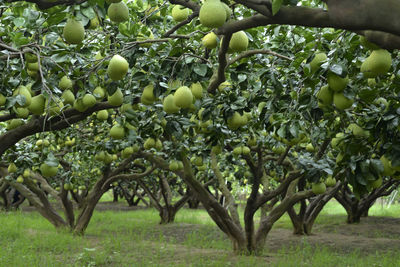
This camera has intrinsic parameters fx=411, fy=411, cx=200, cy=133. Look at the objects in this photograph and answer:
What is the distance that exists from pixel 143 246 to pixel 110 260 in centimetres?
173

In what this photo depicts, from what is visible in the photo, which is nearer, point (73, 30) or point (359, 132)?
point (73, 30)

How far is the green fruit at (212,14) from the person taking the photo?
5.96 ft

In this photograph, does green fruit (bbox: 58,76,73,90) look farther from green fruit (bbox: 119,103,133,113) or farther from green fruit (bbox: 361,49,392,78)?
green fruit (bbox: 361,49,392,78)

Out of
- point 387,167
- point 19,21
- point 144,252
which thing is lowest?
point 144,252

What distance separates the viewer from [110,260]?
7508mm

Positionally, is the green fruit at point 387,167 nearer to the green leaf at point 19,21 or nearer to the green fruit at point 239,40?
the green fruit at point 239,40

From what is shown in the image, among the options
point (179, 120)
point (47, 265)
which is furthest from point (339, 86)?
point (47, 265)

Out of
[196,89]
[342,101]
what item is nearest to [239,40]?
[196,89]

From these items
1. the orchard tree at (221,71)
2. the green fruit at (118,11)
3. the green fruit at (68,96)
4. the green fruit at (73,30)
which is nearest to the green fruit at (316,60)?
the orchard tree at (221,71)

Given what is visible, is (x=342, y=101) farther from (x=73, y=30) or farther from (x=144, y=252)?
(x=144, y=252)

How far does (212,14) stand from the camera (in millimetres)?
1816

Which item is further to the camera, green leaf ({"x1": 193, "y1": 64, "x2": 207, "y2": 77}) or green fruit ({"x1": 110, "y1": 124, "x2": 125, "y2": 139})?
green fruit ({"x1": 110, "y1": 124, "x2": 125, "y2": 139})

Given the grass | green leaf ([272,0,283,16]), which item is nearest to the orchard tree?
green leaf ([272,0,283,16])

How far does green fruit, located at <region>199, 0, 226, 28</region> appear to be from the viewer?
182cm
